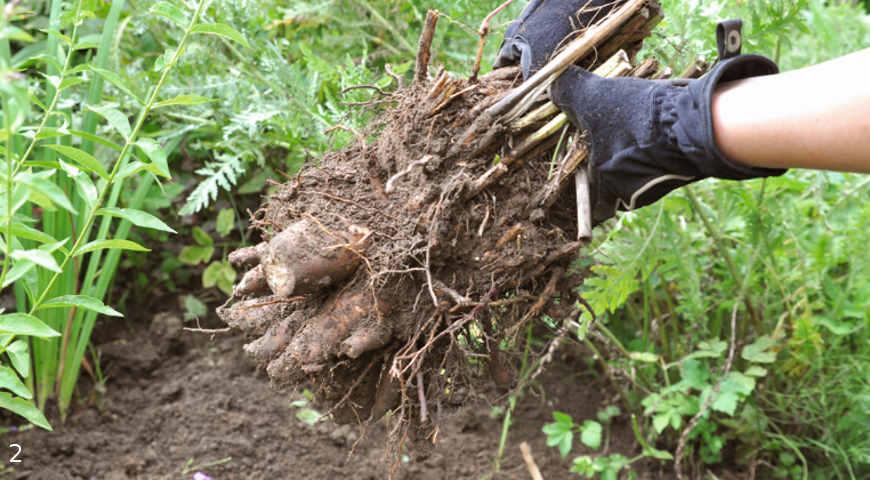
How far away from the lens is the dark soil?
6.19 ft

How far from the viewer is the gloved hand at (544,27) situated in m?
1.49

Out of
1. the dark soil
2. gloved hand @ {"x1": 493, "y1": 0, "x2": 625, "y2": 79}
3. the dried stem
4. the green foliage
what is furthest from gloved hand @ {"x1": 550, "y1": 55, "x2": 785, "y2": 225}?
the dark soil

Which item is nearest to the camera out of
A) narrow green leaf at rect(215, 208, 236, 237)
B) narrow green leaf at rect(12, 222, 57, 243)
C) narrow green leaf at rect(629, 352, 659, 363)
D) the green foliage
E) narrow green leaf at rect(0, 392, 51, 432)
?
narrow green leaf at rect(12, 222, 57, 243)

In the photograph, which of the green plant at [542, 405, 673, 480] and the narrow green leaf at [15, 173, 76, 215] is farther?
the green plant at [542, 405, 673, 480]

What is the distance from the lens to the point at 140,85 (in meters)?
2.09

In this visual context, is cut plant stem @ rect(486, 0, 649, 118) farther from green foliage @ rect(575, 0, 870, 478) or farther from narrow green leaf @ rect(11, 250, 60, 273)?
narrow green leaf @ rect(11, 250, 60, 273)

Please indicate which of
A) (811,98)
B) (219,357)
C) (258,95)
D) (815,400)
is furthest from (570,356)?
(811,98)

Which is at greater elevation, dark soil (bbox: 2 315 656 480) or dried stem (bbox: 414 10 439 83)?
dried stem (bbox: 414 10 439 83)

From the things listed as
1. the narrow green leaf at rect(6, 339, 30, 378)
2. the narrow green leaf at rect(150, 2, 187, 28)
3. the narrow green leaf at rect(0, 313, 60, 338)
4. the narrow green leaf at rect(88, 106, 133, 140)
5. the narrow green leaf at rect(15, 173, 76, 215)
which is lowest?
the narrow green leaf at rect(6, 339, 30, 378)

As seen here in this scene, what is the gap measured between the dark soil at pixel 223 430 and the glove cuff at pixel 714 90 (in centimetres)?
96

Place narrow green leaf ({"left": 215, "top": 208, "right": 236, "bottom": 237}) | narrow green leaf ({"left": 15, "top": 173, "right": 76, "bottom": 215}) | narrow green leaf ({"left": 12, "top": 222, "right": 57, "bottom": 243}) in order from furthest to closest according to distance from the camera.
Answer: narrow green leaf ({"left": 215, "top": 208, "right": 236, "bottom": 237})
narrow green leaf ({"left": 12, "top": 222, "right": 57, "bottom": 243})
narrow green leaf ({"left": 15, "top": 173, "right": 76, "bottom": 215})

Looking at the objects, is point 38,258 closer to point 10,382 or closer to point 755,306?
point 10,382

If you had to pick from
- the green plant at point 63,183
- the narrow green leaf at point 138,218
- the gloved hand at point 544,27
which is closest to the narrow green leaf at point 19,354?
the green plant at point 63,183

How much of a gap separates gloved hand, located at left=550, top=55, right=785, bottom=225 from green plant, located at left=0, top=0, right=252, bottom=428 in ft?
1.94
